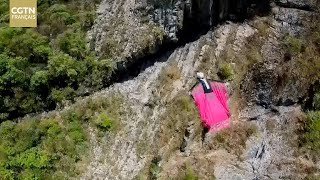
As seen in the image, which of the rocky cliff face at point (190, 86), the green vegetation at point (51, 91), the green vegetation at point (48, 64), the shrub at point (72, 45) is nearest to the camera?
the rocky cliff face at point (190, 86)

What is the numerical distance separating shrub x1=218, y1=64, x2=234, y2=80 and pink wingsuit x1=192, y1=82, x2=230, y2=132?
21 cm

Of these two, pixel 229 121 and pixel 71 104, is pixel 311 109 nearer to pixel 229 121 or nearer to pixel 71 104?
pixel 229 121

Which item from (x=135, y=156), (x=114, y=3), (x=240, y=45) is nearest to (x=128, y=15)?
(x=114, y=3)

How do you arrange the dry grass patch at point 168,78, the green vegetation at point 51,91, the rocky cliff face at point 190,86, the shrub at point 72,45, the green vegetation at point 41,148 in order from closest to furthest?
the rocky cliff face at point 190,86 → the green vegetation at point 41,148 → the green vegetation at point 51,91 → the dry grass patch at point 168,78 → the shrub at point 72,45

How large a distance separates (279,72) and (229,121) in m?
1.40

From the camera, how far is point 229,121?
381 inches

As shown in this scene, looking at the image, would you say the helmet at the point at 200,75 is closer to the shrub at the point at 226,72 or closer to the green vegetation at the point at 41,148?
the shrub at the point at 226,72

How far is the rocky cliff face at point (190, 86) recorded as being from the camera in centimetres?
897

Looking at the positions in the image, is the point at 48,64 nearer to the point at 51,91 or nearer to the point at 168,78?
the point at 51,91

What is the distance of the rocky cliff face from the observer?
29.4ft

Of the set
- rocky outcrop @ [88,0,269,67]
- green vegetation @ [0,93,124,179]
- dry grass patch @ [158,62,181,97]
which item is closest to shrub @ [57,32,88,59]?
rocky outcrop @ [88,0,269,67]

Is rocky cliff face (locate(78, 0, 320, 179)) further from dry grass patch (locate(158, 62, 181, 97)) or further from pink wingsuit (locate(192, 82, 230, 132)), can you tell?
pink wingsuit (locate(192, 82, 230, 132))

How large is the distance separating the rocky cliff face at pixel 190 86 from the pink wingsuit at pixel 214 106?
6.7 inches

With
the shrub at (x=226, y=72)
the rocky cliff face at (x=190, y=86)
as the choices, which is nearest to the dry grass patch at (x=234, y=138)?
the rocky cliff face at (x=190, y=86)
